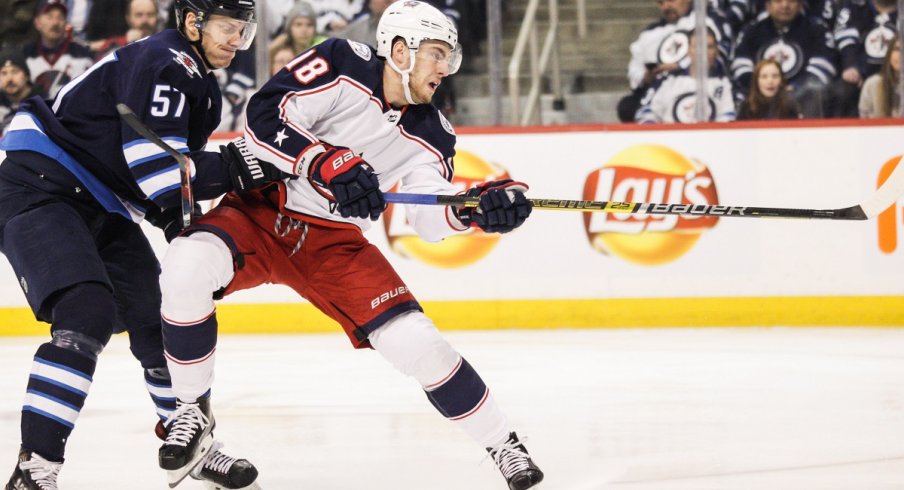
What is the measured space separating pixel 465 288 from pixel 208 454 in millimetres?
3043

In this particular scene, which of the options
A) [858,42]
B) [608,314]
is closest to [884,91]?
[858,42]

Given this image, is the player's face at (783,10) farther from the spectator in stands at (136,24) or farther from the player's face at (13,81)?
the player's face at (13,81)

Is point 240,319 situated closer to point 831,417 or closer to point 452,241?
point 452,241

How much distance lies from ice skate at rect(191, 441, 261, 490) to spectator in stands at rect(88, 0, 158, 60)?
11.1ft

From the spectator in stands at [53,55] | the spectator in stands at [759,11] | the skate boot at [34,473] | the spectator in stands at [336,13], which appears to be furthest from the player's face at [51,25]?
the skate boot at [34,473]

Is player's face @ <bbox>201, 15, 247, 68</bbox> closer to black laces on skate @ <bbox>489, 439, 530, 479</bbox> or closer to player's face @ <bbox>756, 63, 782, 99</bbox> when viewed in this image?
black laces on skate @ <bbox>489, 439, 530, 479</bbox>

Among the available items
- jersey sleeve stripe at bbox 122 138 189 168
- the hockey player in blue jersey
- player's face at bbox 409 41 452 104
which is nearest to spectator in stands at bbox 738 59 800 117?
player's face at bbox 409 41 452 104

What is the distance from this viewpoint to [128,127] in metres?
2.58

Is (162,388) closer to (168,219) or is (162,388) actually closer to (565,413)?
(168,219)

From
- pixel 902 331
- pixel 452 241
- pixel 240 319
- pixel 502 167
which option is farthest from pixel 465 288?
pixel 902 331

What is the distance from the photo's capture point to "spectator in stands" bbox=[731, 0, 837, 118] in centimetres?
574

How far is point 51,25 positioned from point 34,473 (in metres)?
3.77

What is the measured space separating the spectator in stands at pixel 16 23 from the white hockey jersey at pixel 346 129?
3433 millimetres

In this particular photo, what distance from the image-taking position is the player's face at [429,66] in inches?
108
